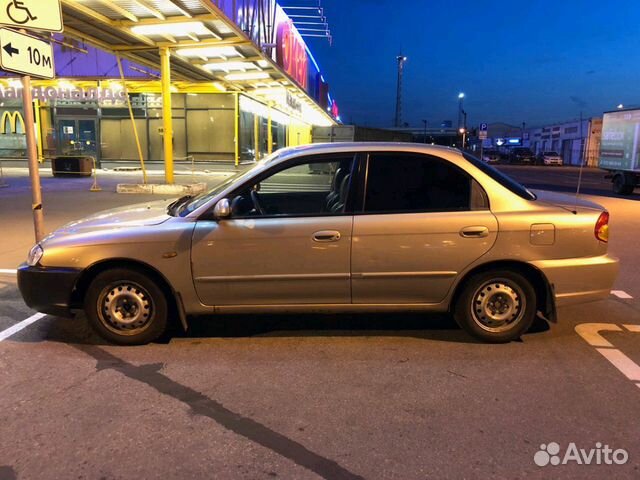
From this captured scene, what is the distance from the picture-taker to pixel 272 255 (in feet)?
14.0

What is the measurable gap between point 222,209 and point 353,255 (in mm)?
1114

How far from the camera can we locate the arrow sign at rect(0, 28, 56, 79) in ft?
17.0

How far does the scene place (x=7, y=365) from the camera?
405 cm

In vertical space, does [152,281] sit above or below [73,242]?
below

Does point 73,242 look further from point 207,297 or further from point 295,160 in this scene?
point 295,160

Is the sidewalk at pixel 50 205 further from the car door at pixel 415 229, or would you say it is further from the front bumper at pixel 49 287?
the car door at pixel 415 229

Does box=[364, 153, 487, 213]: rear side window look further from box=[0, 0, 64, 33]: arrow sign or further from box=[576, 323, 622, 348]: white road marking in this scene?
box=[0, 0, 64, 33]: arrow sign

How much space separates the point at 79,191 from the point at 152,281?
556 inches

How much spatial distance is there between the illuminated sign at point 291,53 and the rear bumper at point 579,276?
18.5 metres

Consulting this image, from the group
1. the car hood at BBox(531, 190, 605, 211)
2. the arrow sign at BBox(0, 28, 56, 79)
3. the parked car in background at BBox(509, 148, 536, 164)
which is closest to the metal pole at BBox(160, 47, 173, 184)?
the arrow sign at BBox(0, 28, 56, 79)

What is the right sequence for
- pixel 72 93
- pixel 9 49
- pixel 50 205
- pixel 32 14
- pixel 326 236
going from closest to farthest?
pixel 326 236
pixel 9 49
pixel 32 14
pixel 50 205
pixel 72 93

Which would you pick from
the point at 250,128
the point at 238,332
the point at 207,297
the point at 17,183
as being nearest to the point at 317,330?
the point at 238,332

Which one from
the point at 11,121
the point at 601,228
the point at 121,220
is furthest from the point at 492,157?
the point at 121,220

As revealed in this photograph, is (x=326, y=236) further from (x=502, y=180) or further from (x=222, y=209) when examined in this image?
(x=502, y=180)
